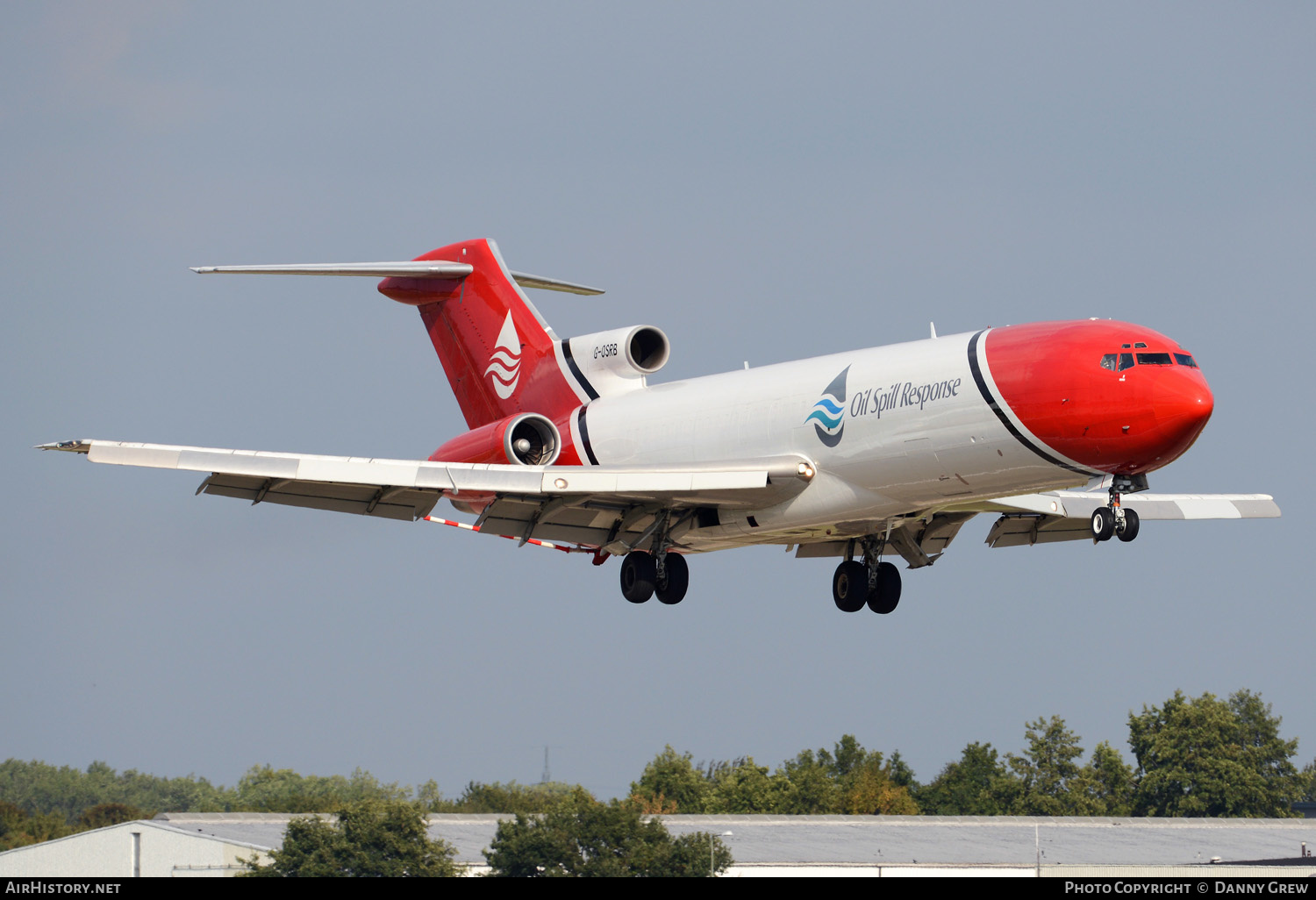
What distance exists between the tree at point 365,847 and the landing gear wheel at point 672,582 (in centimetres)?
2080

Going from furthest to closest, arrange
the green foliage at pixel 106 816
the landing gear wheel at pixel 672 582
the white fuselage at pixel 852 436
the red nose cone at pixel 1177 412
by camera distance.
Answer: the green foliage at pixel 106 816 → the landing gear wheel at pixel 672 582 → the white fuselage at pixel 852 436 → the red nose cone at pixel 1177 412

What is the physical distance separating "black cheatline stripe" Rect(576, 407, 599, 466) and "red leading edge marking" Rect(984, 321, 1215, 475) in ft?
31.7

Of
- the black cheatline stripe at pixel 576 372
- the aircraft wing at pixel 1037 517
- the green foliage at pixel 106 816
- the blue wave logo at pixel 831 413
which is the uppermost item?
the black cheatline stripe at pixel 576 372

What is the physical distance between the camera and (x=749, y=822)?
58.7 meters

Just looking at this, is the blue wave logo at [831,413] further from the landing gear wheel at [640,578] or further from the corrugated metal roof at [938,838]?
the corrugated metal roof at [938,838]

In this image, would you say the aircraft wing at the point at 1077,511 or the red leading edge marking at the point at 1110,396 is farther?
the aircraft wing at the point at 1077,511

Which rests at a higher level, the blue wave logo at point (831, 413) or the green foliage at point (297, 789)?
the blue wave logo at point (831, 413)

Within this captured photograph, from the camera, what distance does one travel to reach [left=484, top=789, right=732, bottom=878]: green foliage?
165 ft

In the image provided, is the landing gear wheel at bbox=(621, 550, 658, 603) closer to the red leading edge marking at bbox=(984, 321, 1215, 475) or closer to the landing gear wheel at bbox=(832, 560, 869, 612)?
the landing gear wheel at bbox=(832, 560, 869, 612)

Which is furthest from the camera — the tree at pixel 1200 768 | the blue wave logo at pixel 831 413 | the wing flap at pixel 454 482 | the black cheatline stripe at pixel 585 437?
the tree at pixel 1200 768

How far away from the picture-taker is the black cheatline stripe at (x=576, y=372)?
3347 centimetres

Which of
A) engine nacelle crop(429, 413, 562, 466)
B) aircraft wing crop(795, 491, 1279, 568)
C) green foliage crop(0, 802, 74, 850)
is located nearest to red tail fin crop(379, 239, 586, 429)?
A: engine nacelle crop(429, 413, 562, 466)

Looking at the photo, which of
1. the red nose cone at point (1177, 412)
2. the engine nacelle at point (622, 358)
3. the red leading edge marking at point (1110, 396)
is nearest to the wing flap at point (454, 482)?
the engine nacelle at point (622, 358)

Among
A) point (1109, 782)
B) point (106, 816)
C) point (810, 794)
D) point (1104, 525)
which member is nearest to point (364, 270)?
point (1104, 525)
